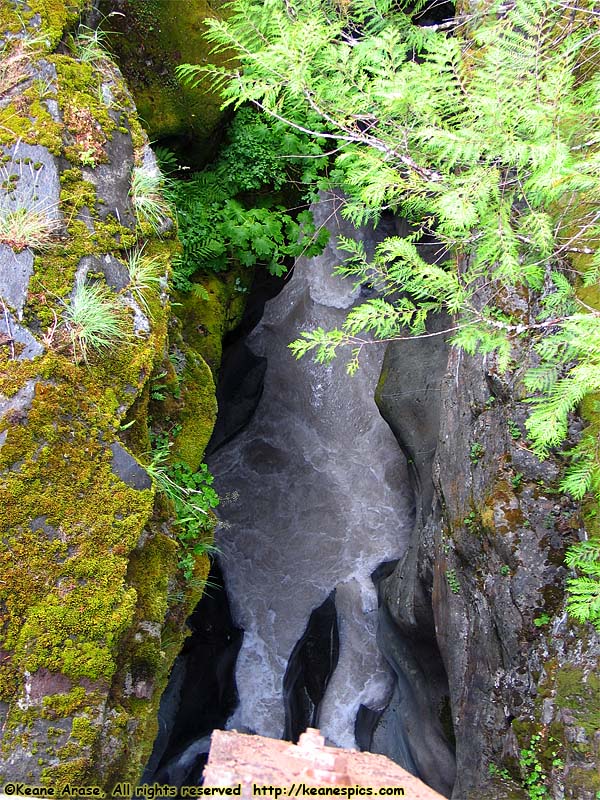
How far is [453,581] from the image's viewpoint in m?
4.91

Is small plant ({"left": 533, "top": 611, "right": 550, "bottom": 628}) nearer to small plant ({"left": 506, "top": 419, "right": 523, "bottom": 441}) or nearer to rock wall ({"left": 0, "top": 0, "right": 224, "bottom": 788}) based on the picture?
small plant ({"left": 506, "top": 419, "right": 523, "bottom": 441})

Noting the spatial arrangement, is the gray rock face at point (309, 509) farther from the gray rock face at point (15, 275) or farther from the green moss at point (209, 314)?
the gray rock face at point (15, 275)

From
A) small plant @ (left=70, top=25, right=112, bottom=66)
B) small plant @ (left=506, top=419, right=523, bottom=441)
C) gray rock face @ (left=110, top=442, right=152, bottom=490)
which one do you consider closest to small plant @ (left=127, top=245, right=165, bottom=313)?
gray rock face @ (left=110, top=442, right=152, bottom=490)

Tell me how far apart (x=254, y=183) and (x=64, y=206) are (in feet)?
7.02

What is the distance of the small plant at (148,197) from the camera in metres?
3.82

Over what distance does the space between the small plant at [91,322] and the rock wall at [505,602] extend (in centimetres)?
289

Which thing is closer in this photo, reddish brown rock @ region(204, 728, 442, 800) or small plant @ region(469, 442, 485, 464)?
reddish brown rock @ region(204, 728, 442, 800)

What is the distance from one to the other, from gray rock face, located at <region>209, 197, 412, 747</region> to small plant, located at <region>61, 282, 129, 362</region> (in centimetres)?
425

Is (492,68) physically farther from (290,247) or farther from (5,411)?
(5,411)

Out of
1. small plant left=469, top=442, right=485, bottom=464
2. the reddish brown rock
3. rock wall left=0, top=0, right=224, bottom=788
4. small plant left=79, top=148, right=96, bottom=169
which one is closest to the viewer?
the reddish brown rock

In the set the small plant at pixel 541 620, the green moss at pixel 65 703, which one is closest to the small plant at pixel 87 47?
the green moss at pixel 65 703

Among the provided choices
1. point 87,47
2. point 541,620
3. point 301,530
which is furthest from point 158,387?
point 301,530

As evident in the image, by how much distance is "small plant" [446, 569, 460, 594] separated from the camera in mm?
4875

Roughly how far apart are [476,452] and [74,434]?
125 inches
